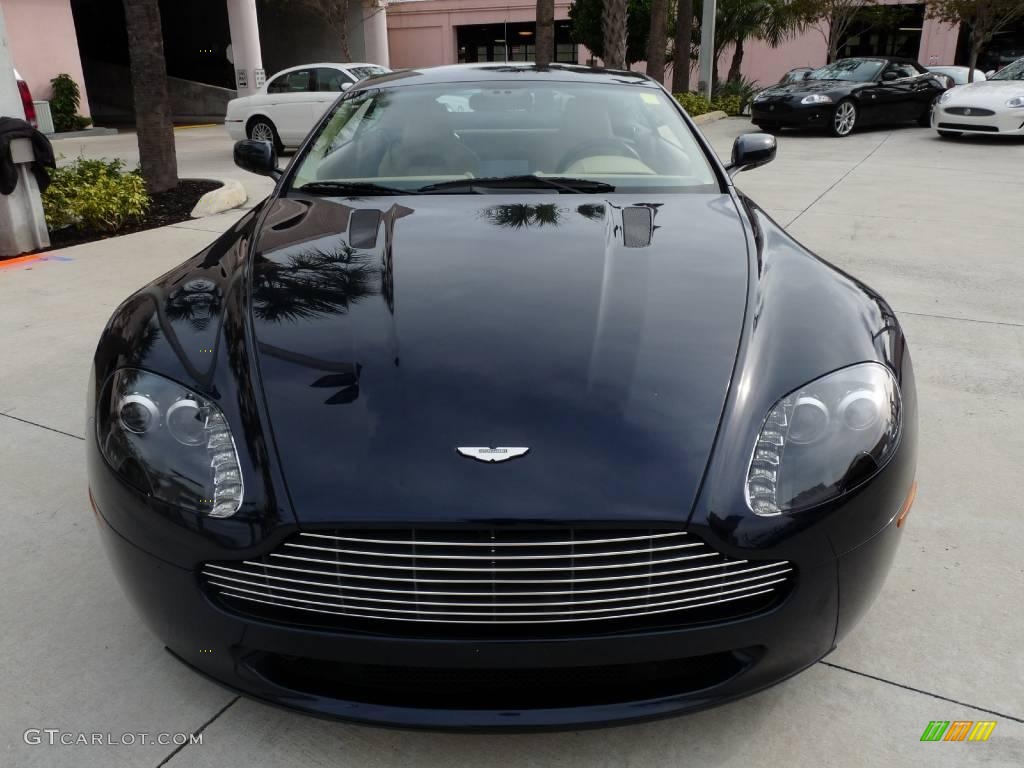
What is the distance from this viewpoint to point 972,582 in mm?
2541

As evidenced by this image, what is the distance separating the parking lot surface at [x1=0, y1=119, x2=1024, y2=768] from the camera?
1.95 metres

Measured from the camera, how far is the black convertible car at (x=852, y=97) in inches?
561

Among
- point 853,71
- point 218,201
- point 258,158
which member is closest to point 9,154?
point 218,201

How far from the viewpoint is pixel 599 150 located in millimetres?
3264

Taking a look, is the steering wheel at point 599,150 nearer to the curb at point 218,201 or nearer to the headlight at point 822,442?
the headlight at point 822,442

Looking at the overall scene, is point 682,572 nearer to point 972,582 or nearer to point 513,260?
point 513,260

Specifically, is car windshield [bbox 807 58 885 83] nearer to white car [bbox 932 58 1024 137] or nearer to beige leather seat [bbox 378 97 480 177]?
white car [bbox 932 58 1024 137]

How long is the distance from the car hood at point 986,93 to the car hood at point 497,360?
1273cm

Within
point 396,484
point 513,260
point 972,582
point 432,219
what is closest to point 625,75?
point 432,219

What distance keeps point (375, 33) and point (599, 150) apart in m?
25.3

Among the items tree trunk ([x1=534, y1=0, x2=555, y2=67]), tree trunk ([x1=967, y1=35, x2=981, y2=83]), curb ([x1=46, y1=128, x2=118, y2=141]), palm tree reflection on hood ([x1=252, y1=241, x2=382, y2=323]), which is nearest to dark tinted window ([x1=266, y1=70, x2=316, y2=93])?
tree trunk ([x1=534, y1=0, x2=555, y2=67])

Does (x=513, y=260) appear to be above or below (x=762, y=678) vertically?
above

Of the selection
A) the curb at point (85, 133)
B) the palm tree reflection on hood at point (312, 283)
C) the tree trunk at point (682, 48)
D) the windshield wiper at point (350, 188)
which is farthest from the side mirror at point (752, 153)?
the tree trunk at point (682, 48)

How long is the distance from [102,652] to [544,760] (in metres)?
1.22
